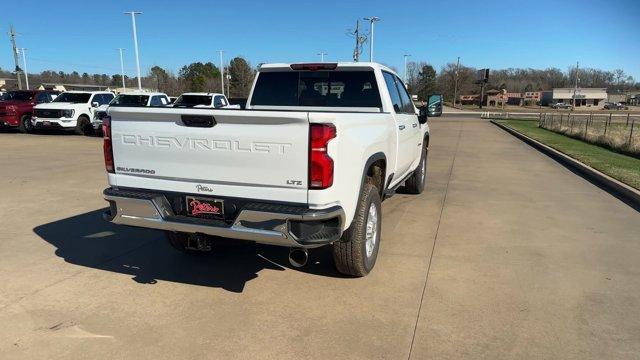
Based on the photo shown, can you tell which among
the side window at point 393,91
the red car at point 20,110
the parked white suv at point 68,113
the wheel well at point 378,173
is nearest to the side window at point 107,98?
the parked white suv at point 68,113

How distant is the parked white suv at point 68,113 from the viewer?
18.0 meters

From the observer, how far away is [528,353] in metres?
3.11

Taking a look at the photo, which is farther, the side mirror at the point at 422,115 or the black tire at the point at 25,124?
the black tire at the point at 25,124

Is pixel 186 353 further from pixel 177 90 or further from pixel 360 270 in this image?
pixel 177 90

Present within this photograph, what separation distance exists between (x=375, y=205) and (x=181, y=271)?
2.01 metres

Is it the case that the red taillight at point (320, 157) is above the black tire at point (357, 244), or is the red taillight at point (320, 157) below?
above

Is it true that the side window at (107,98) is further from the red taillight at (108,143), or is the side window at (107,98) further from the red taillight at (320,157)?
the red taillight at (320,157)

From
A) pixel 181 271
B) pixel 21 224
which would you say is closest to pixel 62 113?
pixel 21 224

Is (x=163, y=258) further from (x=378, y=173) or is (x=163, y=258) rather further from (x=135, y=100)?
(x=135, y=100)

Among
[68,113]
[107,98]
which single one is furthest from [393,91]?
[107,98]

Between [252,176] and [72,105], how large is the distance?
17795mm

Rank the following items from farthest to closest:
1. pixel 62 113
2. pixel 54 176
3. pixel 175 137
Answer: pixel 62 113 → pixel 54 176 → pixel 175 137

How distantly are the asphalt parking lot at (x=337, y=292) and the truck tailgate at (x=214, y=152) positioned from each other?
0.99 m

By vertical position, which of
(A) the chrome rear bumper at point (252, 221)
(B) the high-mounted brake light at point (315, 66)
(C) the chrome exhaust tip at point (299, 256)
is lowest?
(C) the chrome exhaust tip at point (299, 256)
